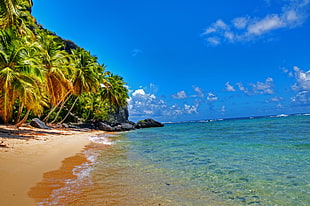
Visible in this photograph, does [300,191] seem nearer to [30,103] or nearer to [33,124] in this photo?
[30,103]

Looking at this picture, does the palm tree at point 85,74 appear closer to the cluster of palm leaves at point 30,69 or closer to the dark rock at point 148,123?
→ the cluster of palm leaves at point 30,69

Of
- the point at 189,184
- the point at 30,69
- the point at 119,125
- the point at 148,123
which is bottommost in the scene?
the point at 189,184

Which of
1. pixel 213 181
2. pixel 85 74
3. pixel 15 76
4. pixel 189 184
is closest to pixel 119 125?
pixel 85 74

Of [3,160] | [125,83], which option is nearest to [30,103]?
[3,160]

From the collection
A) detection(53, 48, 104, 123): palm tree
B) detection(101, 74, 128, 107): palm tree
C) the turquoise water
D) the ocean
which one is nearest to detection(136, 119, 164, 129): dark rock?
detection(101, 74, 128, 107): palm tree

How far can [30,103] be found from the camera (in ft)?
37.1

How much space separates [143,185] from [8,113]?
905 centimetres

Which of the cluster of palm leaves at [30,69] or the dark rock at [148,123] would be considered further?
the dark rock at [148,123]

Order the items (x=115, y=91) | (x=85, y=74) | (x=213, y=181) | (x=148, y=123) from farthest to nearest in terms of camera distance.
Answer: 1. (x=148, y=123)
2. (x=115, y=91)
3. (x=85, y=74)
4. (x=213, y=181)

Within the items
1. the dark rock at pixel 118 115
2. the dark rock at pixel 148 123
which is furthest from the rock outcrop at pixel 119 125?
the dark rock at pixel 118 115

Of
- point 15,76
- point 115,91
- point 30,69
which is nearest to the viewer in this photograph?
point 15,76

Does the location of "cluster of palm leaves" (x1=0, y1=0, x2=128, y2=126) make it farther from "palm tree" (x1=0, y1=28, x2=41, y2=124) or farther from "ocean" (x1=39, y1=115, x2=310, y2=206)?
"ocean" (x1=39, y1=115, x2=310, y2=206)

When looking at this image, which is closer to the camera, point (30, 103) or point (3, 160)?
point (3, 160)

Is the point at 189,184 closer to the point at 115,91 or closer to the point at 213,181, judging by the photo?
the point at 213,181
